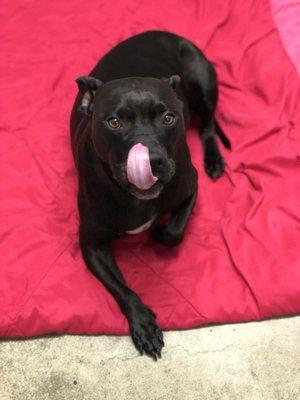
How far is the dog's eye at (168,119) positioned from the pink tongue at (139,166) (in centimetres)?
20

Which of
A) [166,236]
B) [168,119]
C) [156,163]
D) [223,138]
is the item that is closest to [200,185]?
[223,138]

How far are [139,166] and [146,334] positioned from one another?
33.9 inches

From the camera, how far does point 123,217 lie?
2383 millimetres

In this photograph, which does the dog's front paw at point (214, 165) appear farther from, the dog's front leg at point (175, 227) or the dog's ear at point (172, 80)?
the dog's ear at point (172, 80)

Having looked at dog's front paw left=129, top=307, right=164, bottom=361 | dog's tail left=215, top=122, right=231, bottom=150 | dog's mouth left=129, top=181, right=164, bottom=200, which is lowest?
dog's front paw left=129, top=307, right=164, bottom=361

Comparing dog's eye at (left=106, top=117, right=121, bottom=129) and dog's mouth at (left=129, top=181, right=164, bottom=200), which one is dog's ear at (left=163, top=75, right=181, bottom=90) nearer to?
dog's eye at (left=106, top=117, right=121, bottom=129)

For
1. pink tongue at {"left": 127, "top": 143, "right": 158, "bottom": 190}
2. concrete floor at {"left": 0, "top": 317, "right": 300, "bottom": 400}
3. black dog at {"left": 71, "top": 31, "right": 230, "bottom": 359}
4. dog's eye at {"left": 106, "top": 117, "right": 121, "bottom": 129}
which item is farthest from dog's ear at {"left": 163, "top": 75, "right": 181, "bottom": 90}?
concrete floor at {"left": 0, "top": 317, "right": 300, "bottom": 400}

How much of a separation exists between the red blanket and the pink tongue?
79 cm

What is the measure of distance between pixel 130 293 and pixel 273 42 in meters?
1.95

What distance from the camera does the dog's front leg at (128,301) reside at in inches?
92.9

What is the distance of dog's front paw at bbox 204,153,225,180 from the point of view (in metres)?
2.99

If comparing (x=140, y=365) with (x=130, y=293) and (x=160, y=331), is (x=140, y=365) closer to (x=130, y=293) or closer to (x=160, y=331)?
(x=160, y=331)

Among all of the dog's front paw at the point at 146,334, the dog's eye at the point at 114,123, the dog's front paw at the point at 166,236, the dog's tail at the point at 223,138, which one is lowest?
the dog's front paw at the point at 146,334

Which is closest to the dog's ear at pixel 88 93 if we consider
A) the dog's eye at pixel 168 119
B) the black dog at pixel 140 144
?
the black dog at pixel 140 144
